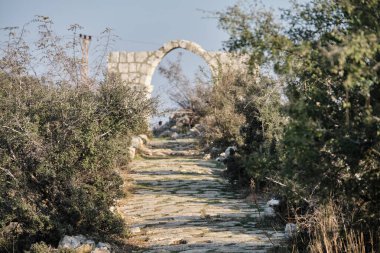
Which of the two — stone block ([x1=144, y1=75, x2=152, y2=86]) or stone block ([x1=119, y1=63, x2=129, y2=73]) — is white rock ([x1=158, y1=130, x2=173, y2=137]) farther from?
stone block ([x1=119, y1=63, x2=129, y2=73])

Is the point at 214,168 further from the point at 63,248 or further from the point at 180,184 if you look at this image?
the point at 63,248

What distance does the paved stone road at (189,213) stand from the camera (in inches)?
286

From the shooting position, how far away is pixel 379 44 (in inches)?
163

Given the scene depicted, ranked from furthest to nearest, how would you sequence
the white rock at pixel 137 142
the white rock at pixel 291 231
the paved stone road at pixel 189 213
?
the white rock at pixel 137 142
the paved stone road at pixel 189 213
the white rock at pixel 291 231

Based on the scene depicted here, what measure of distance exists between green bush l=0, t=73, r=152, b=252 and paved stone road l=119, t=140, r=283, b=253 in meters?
0.80

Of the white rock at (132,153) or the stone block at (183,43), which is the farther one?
the stone block at (183,43)

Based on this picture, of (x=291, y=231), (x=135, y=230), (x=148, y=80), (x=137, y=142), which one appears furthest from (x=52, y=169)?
(x=148, y=80)

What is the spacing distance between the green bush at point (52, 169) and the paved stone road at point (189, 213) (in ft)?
2.61

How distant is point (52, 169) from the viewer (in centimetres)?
709

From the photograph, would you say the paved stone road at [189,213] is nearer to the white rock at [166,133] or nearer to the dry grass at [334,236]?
the dry grass at [334,236]

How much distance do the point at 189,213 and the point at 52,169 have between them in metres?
2.75

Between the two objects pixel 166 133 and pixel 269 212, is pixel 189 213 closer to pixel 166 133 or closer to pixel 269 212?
pixel 269 212

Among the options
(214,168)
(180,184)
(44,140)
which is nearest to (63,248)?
(44,140)

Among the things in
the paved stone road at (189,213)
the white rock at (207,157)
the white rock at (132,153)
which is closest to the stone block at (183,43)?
the white rock at (207,157)
